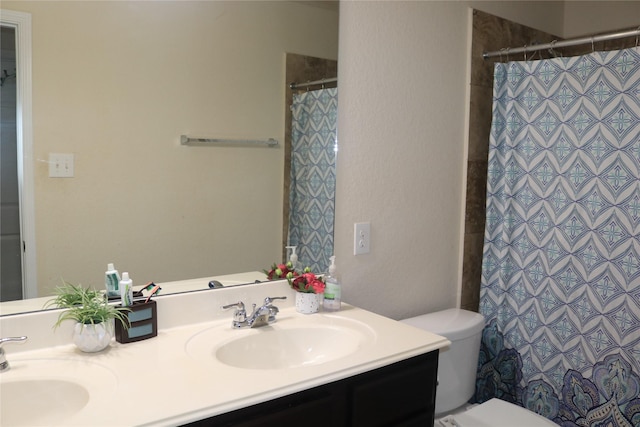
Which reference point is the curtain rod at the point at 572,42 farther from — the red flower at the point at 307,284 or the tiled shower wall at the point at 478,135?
the red flower at the point at 307,284

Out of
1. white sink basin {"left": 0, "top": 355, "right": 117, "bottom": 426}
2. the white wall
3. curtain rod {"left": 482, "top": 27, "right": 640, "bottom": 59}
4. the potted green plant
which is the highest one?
the white wall

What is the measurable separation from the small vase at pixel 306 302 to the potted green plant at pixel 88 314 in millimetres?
570

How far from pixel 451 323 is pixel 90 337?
133cm

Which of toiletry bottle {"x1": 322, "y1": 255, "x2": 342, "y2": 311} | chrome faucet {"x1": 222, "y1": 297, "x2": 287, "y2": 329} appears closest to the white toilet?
toiletry bottle {"x1": 322, "y1": 255, "x2": 342, "y2": 311}

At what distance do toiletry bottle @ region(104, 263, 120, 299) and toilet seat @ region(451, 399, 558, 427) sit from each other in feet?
4.11

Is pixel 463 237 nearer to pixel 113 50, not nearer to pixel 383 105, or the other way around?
pixel 383 105

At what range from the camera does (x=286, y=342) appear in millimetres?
1514

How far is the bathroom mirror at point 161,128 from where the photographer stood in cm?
132

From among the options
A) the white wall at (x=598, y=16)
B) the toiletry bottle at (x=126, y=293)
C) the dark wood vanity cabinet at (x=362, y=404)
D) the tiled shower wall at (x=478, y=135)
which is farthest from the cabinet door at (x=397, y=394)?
the white wall at (x=598, y=16)

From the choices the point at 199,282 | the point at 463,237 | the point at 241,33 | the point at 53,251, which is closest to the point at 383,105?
the point at 241,33

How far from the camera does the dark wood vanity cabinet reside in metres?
1.09

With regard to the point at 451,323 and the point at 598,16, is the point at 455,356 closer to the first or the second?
the point at 451,323

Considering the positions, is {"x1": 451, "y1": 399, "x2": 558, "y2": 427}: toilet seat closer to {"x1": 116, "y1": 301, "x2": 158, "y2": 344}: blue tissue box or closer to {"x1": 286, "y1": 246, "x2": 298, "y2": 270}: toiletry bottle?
{"x1": 286, "y1": 246, "x2": 298, "y2": 270}: toiletry bottle

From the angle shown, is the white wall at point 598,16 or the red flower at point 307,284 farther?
the white wall at point 598,16
